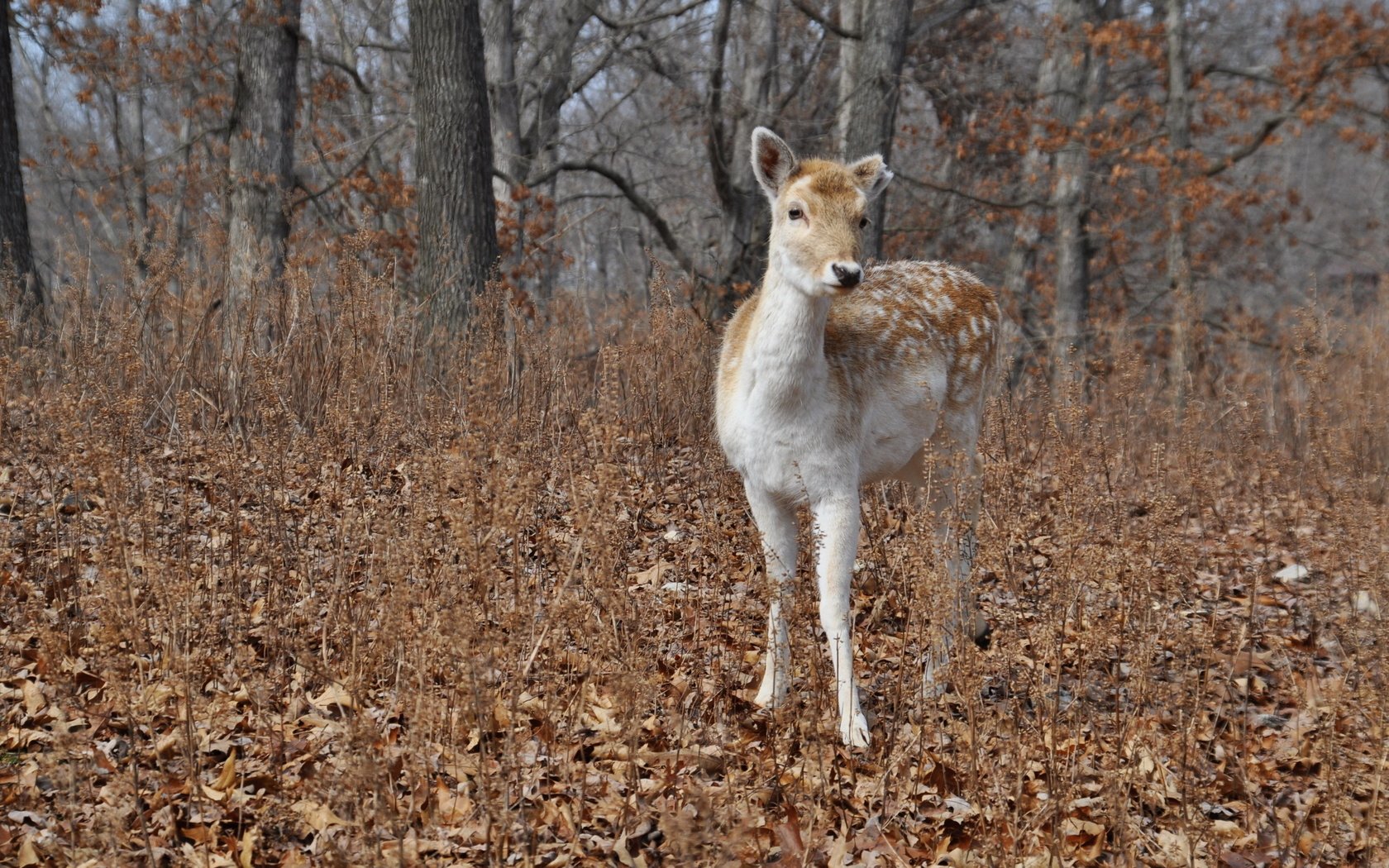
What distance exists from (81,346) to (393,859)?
13.5ft

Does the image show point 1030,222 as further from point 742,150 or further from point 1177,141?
point 742,150

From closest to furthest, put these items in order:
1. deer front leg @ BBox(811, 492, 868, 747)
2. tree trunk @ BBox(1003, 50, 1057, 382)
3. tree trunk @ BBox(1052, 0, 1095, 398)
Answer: deer front leg @ BBox(811, 492, 868, 747) → tree trunk @ BBox(1052, 0, 1095, 398) → tree trunk @ BBox(1003, 50, 1057, 382)

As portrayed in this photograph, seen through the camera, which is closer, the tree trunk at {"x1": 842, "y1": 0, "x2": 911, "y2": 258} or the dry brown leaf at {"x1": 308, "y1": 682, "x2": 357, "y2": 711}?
the dry brown leaf at {"x1": 308, "y1": 682, "x2": 357, "y2": 711}

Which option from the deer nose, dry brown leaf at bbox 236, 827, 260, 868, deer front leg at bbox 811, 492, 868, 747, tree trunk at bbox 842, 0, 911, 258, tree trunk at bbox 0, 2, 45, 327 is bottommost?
dry brown leaf at bbox 236, 827, 260, 868

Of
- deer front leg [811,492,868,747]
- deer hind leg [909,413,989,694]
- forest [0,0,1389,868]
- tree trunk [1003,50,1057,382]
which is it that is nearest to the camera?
forest [0,0,1389,868]

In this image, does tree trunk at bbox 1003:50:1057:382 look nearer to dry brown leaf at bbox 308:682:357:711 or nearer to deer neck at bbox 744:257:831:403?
deer neck at bbox 744:257:831:403

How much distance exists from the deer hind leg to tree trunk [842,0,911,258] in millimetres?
5246

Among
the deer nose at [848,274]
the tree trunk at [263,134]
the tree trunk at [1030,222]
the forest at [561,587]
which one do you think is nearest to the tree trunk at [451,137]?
the forest at [561,587]

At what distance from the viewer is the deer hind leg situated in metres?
3.37

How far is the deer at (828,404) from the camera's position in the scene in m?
3.81

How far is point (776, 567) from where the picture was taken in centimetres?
424

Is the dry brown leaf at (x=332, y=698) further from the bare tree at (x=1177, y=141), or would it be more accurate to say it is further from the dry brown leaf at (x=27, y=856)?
the bare tree at (x=1177, y=141)

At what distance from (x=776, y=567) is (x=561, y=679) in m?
1.12

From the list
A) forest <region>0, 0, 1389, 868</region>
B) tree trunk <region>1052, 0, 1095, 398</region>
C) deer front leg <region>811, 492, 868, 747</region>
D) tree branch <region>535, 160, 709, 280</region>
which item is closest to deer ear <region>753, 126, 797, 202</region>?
forest <region>0, 0, 1389, 868</region>
